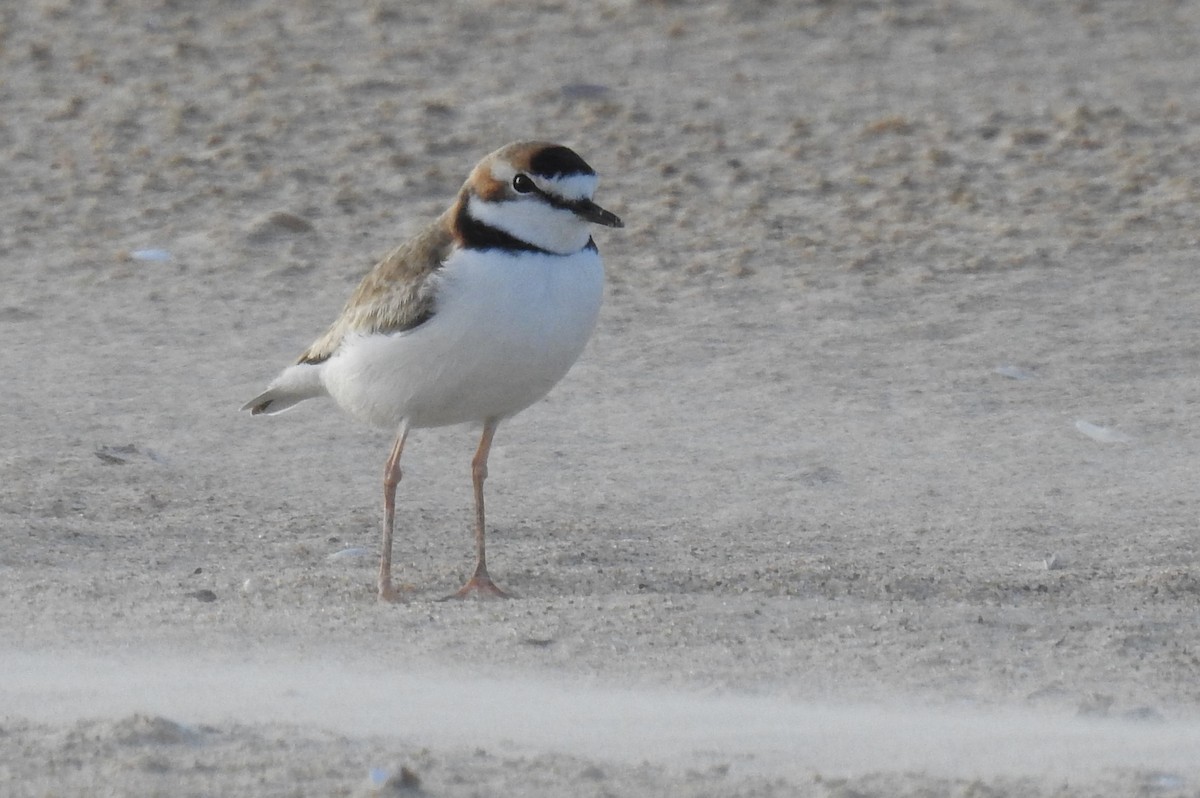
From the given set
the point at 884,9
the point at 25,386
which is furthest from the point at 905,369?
the point at 884,9

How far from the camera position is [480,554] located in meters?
6.13

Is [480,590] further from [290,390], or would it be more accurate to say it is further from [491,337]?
[290,390]

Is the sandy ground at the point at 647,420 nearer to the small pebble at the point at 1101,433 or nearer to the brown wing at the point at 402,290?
the small pebble at the point at 1101,433

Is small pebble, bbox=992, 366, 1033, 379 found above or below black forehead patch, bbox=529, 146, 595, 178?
below

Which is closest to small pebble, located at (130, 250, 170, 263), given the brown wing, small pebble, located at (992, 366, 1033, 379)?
the brown wing

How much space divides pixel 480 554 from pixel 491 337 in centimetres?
73

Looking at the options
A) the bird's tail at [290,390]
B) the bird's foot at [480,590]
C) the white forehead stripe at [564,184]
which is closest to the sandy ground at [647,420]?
the bird's foot at [480,590]

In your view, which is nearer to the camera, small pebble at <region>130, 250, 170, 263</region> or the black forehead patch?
the black forehead patch

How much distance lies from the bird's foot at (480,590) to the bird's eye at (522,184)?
1.16m

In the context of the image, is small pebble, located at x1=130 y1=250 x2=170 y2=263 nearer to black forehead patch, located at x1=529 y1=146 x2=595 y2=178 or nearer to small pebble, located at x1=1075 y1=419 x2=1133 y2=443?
black forehead patch, located at x1=529 y1=146 x2=595 y2=178

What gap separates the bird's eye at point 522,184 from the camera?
5.95 meters

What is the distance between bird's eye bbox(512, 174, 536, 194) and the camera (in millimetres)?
5949

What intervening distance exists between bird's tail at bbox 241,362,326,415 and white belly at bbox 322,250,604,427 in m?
0.56

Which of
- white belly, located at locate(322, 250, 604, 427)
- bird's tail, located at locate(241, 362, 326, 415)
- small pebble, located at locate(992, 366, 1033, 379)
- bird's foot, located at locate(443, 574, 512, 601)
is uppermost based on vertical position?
white belly, located at locate(322, 250, 604, 427)
